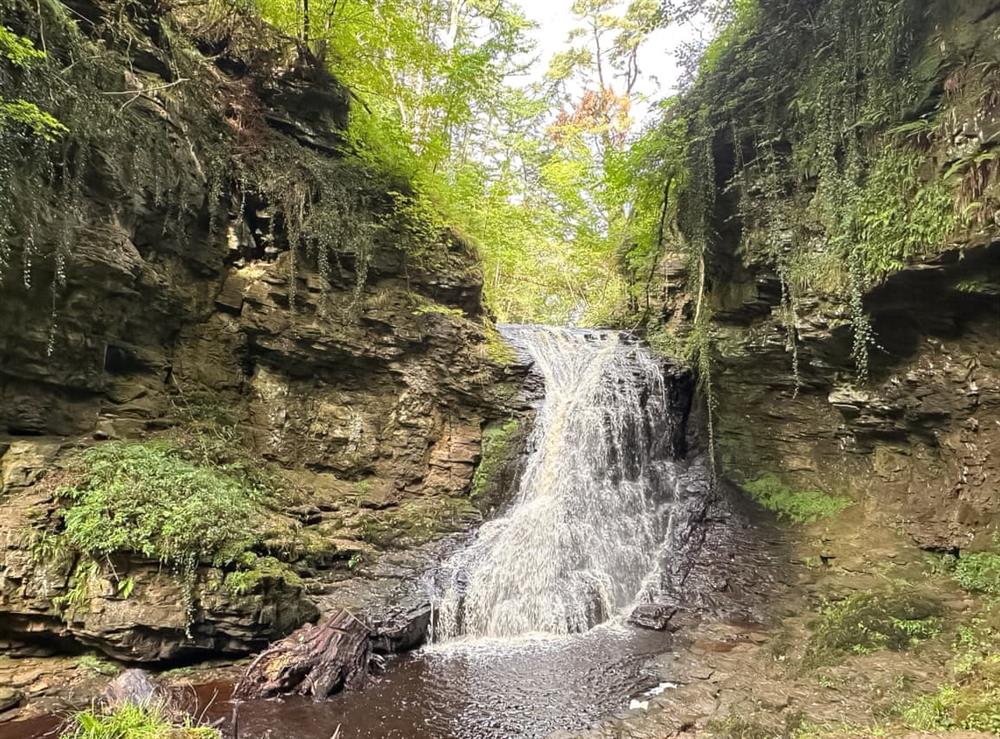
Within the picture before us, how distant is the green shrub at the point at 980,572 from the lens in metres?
6.45

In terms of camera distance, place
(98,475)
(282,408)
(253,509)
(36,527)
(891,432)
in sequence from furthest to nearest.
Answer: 1. (282,408)
2. (891,432)
3. (253,509)
4. (98,475)
5. (36,527)

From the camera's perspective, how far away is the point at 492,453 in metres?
10.4

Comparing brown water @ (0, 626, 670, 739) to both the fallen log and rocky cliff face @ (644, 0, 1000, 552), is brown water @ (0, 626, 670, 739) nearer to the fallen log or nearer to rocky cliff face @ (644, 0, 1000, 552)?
the fallen log

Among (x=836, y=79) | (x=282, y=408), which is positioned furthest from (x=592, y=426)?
(x=836, y=79)

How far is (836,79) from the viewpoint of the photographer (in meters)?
7.62

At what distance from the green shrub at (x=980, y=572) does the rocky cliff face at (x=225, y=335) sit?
7044mm

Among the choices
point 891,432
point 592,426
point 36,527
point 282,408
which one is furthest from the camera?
point 592,426

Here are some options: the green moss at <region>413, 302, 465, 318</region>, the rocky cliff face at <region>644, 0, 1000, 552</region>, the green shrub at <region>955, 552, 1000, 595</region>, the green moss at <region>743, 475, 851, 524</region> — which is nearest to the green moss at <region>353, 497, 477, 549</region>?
the green moss at <region>413, 302, 465, 318</region>

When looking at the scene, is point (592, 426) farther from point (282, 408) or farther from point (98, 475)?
point (98, 475)

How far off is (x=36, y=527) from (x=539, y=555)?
20.7ft

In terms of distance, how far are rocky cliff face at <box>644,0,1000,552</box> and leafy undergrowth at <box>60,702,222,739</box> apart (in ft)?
27.8

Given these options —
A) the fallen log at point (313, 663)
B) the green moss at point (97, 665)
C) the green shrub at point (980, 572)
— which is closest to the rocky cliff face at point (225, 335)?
the green moss at point (97, 665)

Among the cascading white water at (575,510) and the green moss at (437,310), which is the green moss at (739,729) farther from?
the green moss at (437,310)

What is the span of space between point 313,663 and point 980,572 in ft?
26.6
